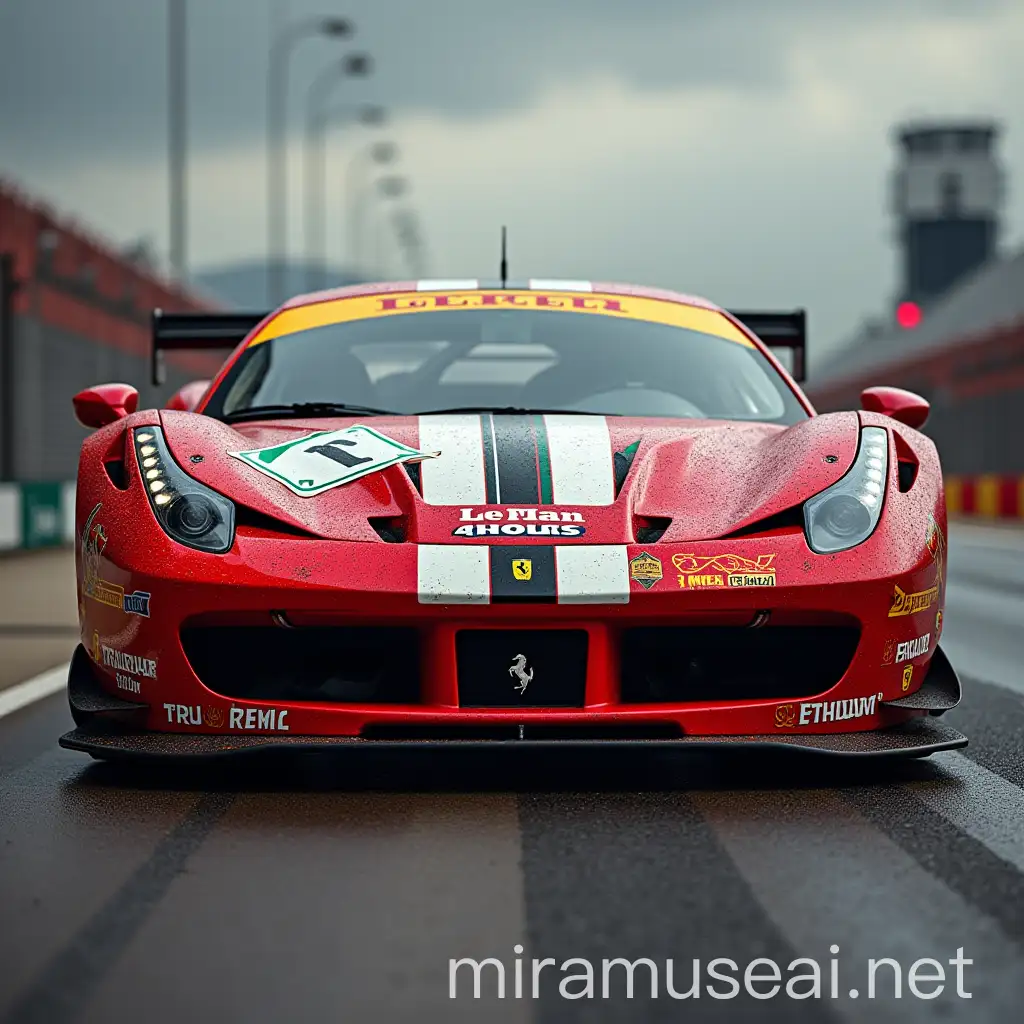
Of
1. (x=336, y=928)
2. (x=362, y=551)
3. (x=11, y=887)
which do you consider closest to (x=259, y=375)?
(x=362, y=551)

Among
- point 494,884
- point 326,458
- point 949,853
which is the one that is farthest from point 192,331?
point 949,853

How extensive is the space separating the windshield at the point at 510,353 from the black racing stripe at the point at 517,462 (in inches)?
18.8

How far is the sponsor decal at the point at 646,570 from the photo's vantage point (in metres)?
4.28

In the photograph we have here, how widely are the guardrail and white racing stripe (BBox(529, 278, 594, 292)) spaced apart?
13313mm

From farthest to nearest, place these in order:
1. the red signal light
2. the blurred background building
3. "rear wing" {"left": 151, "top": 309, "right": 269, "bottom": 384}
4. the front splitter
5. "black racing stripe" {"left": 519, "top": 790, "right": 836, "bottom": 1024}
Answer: the blurred background building < the red signal light < "rear wing" {"left": 151, "top": 309, "right": 269, "bottom": 384} < the front splitter < "black racing stripe" {"left": 519, "top": 790, "right": 836, "bottom": 1024}

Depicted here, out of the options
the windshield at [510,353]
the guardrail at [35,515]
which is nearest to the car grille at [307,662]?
the windshield at [510,353]

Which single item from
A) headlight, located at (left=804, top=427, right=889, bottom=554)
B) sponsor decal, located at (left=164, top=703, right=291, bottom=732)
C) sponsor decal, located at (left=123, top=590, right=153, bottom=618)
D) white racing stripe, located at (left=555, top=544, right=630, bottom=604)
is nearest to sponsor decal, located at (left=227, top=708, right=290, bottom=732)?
sponsor decal, located at (left=164, top=703, right=291, bottom=732)

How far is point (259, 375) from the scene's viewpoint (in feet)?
18.9

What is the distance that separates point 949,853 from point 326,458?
1840 millimetres

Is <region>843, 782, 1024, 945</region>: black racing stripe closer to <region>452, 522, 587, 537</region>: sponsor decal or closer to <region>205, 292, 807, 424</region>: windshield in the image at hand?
<region>452, 522, 587, 537</region>: sponsor decal

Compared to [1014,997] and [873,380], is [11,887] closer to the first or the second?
[1014,997]

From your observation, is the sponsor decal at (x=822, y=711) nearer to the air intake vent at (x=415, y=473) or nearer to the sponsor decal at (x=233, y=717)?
the air intake vent at (x=415, y=473)

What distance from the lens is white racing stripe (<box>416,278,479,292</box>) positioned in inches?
247

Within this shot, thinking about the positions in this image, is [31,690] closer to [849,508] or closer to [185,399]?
[185,399]
